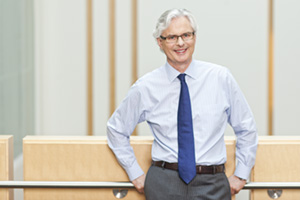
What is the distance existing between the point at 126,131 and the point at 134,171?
17 centimetres

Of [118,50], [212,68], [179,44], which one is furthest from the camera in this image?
[118,50]

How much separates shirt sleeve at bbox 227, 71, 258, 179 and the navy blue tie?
0.18 metres

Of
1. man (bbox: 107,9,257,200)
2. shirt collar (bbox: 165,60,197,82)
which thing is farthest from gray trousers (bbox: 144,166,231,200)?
shirt collar (bbox: 165,60,197,82)

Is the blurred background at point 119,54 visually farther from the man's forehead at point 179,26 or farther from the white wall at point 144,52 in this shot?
the man's forehead at point 179,26

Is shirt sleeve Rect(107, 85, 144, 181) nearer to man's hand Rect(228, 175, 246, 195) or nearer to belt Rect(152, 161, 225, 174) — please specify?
belt Rect(152, 161, 225, 174)

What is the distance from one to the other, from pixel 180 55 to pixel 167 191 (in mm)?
536

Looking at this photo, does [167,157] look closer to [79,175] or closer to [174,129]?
[174,129]

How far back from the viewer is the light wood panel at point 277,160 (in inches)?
82.8

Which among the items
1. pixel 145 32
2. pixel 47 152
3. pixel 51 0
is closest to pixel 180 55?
pixel 47 152

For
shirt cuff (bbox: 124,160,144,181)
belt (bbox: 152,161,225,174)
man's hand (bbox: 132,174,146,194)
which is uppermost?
belt (bbox: 152,161,225,174)

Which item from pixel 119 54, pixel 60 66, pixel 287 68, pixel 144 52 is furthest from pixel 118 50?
pixel 287 68

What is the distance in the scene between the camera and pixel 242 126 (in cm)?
204

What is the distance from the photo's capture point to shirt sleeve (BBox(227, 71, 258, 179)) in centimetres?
203

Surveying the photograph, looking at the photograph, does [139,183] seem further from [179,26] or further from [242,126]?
[179,26]
